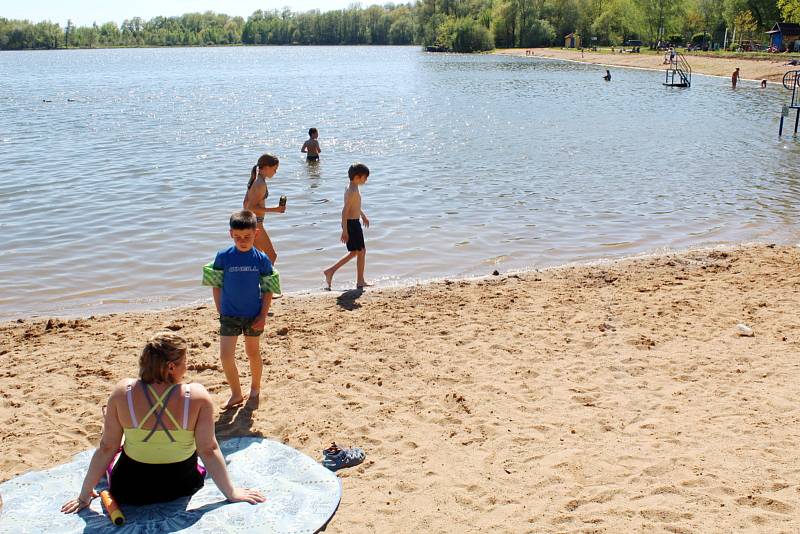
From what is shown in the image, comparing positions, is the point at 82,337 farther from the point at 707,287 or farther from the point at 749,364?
the point at 707,287

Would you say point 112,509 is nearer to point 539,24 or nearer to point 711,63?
point 711,63

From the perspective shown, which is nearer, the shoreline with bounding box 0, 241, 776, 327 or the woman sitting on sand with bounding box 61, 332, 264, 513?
the woman sitting on sand with bounding box 61, 332, 264, 513

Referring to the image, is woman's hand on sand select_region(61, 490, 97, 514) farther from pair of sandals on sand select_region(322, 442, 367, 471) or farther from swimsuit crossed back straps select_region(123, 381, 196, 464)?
pair of sandals on sand select_region(322, 442, 367, 471)

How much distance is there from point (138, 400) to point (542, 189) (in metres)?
13.7

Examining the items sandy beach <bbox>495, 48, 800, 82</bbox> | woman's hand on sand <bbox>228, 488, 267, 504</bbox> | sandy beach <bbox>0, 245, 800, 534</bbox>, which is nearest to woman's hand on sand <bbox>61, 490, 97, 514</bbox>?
woman's hand on sand <bbox>228, 488, 267, 504</bbox>

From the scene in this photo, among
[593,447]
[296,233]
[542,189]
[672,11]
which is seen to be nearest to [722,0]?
[672,11]

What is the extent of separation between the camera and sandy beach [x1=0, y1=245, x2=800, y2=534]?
4586 millimetres

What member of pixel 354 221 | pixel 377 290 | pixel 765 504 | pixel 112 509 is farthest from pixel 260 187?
pixel 765 504

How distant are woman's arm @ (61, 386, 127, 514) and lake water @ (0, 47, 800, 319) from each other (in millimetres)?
5115

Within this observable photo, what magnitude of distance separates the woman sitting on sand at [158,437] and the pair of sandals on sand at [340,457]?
666mm

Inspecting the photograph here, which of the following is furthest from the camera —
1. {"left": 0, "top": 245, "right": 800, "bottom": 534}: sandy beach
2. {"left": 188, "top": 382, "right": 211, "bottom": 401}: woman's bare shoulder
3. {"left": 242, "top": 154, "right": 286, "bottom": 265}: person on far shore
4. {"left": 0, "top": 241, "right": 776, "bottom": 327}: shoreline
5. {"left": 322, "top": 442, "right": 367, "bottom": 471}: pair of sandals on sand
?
{"left": 0, "top": 241, "right": 776, "bottom": 327}: shoreline

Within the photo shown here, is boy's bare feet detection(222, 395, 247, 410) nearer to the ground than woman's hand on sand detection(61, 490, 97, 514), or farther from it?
nearer to the ground

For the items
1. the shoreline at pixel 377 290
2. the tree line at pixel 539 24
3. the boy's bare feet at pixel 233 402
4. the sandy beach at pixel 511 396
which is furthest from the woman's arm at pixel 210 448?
the tree line at pixel 539 24

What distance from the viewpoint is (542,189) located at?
1677 centimetres
